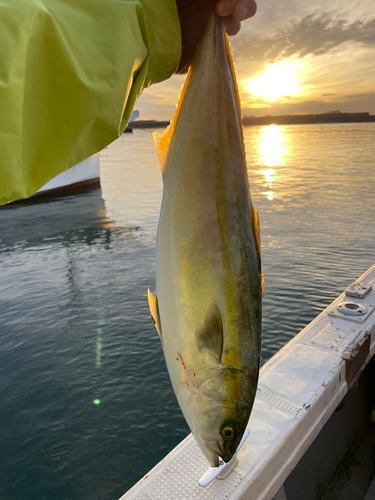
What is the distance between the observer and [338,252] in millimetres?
11867

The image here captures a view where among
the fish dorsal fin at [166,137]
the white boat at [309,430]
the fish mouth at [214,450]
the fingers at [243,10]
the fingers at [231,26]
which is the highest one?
the fingers at [243,10]

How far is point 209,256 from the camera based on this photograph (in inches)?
49.3

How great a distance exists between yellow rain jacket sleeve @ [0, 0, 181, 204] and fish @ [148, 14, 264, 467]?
0.20 m

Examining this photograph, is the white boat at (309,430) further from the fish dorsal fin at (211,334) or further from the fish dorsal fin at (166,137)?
the fish dorsal fin at (166,137)

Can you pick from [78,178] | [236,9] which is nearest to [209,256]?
[236,9]

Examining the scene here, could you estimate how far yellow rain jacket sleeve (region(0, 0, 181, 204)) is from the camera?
99 cm

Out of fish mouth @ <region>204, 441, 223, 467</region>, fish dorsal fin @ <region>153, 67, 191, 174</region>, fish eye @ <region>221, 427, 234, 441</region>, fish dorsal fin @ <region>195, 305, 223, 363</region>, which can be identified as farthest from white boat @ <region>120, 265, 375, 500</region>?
fish dorsal fin @ <region>153, 67, 191, 174</region>

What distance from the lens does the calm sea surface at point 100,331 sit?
5121 mm

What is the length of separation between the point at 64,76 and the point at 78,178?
2700cm

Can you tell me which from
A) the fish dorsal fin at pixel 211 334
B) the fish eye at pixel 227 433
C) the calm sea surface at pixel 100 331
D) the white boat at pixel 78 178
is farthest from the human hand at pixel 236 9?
the white boat at pixel 78 178

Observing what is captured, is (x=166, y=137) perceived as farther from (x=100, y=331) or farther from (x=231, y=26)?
(x=100, y=331)

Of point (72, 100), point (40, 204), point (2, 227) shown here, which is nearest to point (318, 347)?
point (72, 100)

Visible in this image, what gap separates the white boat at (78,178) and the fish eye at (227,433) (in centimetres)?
2521

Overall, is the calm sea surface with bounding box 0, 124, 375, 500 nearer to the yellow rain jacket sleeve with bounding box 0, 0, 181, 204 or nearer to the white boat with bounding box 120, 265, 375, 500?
the white boat with bounding box 120, 265, 375, 500
